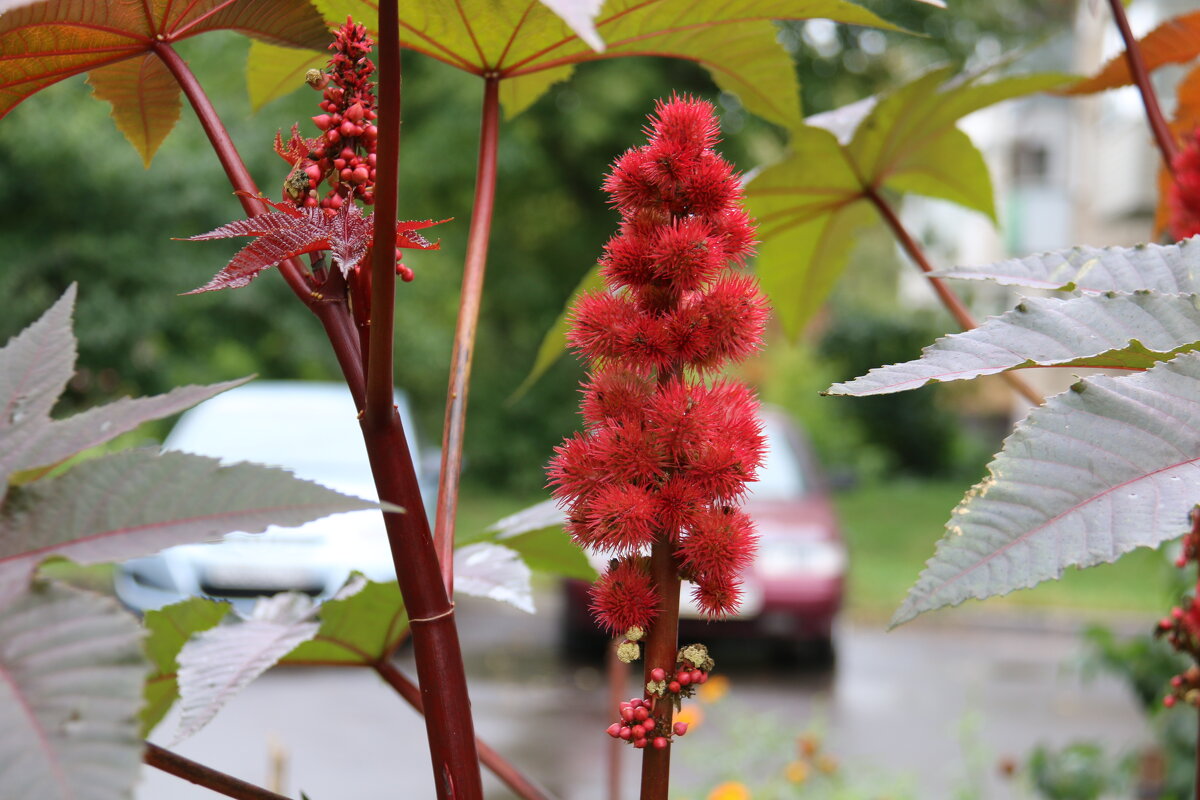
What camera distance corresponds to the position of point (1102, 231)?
54.2 ft

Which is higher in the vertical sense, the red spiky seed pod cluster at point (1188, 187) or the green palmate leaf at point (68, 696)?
the red spiky seed pod cluster at point (1188, 187)

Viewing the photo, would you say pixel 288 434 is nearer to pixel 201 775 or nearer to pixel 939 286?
pixel 939 286

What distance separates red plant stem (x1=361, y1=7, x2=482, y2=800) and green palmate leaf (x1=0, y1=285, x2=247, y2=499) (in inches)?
2.8

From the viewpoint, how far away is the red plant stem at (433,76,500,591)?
0.63 m

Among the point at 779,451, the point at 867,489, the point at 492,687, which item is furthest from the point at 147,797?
the point at 867,489

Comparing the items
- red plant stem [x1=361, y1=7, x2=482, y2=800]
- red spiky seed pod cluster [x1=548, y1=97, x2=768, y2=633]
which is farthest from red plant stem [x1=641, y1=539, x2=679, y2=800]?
red plant stem [x1=361, y1=7, x2=482, y2=800]

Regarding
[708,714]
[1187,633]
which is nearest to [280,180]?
[708,714]

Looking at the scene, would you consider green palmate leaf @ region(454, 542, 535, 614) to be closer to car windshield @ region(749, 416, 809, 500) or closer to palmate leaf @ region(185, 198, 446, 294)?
palmate leaf @ region(185, 198, 446, 294)

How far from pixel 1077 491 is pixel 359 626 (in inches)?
23.4

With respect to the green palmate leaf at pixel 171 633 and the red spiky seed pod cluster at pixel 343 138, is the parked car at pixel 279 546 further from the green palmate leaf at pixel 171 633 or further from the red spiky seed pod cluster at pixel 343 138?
the red spiky seed pod cluster at pixel 343 138

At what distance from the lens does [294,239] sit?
54 centimetres

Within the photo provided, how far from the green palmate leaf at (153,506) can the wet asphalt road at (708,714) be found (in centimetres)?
372

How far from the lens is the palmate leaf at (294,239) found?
1.74 feet

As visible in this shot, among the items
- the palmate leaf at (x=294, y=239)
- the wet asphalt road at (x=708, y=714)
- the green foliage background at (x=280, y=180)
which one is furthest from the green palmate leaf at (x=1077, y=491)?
the green foliage background at (x=280, y=180)
